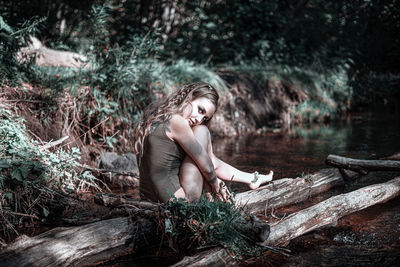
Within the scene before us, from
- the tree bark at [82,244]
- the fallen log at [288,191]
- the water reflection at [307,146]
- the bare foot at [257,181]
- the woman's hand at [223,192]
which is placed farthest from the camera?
the water reflection at [307,146]

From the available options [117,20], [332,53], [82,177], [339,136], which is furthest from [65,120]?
[332,53]

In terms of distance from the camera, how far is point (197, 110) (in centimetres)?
257

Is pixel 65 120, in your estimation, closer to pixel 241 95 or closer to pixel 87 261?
pixel 87 261

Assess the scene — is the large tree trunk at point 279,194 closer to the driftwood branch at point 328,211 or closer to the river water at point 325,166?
the river water at point 325,166

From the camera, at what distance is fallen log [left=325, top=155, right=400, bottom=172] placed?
3197mm

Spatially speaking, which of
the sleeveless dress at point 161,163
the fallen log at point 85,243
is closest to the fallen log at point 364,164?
the sleeveless dress at point 161,163

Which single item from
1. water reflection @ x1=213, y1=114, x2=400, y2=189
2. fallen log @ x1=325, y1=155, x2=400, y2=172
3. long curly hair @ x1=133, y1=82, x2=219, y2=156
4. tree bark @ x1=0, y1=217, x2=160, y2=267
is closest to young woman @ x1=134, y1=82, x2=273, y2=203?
long curly hair @ x1=133, y1=82, x2=219, y2=156

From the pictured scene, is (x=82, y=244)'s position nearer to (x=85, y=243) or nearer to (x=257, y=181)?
(x=85, y=243)

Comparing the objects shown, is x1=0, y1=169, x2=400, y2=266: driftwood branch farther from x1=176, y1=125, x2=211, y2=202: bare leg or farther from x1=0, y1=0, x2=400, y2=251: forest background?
x1=0, y1=0, x2=400, y2=251: forest background

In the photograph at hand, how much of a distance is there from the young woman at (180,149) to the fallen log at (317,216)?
1.47 ft

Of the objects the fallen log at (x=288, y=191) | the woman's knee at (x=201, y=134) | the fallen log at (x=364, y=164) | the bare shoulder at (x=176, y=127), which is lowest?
the fallen log at (x=288, y=191)

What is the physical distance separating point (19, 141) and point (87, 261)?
1.30m

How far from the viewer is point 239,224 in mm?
1940

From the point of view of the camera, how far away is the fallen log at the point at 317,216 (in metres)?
1.83
